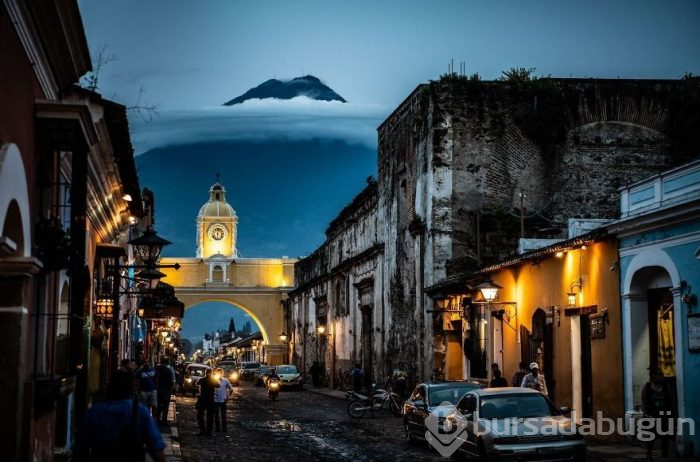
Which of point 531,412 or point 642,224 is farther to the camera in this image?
point 642,224

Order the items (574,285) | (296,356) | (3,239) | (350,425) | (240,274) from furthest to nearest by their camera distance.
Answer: (240,274) → (296,356) → (350,425) → (574,285) → (3,239)

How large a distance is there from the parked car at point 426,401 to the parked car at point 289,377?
29.2 meters

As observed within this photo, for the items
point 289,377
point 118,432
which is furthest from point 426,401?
point 289,377

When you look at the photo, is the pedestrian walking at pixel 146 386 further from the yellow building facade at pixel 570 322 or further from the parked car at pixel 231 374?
the parked car at pixel 231 374

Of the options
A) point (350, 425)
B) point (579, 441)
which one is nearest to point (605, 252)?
point (579, 441)

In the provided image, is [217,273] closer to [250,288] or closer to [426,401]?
[250,288]

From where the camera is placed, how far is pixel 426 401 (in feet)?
62.4

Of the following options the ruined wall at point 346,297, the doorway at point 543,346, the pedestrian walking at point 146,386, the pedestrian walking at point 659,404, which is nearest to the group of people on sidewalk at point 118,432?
the pedestrian walking at point 659,404

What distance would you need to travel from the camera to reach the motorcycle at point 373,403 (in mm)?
27578

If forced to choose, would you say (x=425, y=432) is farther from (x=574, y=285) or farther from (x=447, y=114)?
(x=447, y=114)

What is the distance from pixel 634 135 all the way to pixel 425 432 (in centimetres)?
1578

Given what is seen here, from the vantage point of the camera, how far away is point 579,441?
1370 cm

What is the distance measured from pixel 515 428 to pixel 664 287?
16.1 feet

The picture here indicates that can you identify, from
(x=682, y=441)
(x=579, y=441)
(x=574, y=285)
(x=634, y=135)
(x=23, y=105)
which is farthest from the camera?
(x=634, y=135)
